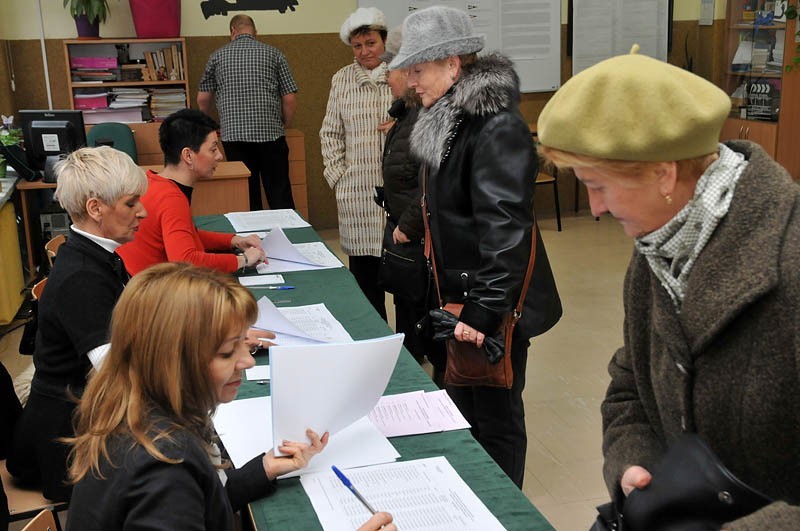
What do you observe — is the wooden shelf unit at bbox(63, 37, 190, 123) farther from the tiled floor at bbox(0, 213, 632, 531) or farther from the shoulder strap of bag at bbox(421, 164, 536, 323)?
the shoulder strap of bag at bbox(421, 164, 536, 323)

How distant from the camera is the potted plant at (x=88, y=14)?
6293 mm

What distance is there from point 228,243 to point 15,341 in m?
2.11

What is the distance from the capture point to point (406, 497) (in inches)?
67.5

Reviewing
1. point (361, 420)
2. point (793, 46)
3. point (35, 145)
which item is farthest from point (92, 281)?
point (793, 46)

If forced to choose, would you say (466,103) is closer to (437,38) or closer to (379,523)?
(437,38)

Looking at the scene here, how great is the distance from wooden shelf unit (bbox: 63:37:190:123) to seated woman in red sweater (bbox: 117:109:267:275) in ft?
11.6

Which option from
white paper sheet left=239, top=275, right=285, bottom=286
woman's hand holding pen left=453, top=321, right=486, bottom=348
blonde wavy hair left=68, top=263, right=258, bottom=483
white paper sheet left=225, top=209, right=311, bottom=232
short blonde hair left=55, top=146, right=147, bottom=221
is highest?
short blonde hair left=55, top=146, right=147, bottom=221

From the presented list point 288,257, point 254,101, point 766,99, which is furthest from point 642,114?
point 766,99

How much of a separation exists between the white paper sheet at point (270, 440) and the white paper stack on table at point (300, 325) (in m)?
0.38

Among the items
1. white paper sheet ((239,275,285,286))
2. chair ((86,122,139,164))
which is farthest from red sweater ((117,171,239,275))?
chair ((86,122,139,164))

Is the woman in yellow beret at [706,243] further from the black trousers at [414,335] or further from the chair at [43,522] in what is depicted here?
the black trousers at [414,335]

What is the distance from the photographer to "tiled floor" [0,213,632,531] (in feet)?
10.3

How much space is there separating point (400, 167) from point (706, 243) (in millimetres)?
2555

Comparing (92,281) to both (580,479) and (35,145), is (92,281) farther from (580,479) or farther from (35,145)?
(35,145)
